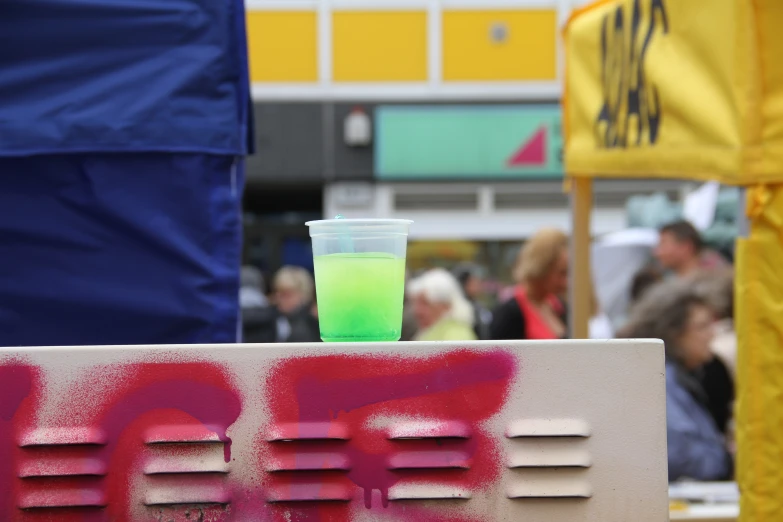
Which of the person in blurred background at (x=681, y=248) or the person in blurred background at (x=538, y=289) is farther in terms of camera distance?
the person in blurred background at (x=681, y=248)

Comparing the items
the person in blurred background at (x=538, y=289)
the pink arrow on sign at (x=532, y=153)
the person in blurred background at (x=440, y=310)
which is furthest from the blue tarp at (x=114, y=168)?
the pink arrow on sign at (x=532, y=153)

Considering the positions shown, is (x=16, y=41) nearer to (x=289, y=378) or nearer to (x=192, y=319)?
(x=192, y=319)

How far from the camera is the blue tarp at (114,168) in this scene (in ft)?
6.66

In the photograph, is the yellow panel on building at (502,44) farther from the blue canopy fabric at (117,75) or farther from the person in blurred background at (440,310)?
the blue canopy fabric at (117,75)

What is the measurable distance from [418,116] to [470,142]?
2.29 feet

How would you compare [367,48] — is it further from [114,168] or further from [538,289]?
[114,168]

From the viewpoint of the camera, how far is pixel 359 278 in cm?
150

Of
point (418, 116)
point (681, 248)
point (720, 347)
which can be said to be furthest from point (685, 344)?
point (418, 116)

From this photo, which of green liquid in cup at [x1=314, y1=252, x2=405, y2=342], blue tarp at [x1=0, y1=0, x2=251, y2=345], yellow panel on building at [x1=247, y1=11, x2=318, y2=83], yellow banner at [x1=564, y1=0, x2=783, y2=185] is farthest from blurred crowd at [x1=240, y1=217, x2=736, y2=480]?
yellow panel on building at [x1=247, y1=11, x2=318, y2=83]

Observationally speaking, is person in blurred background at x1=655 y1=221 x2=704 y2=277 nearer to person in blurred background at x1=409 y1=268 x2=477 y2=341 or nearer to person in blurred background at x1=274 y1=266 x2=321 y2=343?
person in blurred background at x1=409 y1=268 x2=477 y2=341

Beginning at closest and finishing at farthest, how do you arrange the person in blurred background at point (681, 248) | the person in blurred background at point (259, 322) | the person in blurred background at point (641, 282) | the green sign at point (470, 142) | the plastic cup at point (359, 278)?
the plastic cup at point (359, 278) < the person in blurred background at point (681, 248) < the person in blurred background at point (641, 282) < the person in blurred background at point (259, 322) < the green sign at point (470, 142)

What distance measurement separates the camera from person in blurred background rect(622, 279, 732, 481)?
3.61 m

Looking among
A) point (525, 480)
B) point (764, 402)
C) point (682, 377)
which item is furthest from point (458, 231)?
point (525, 480)

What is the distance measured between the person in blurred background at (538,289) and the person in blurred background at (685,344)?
18.0 inches
